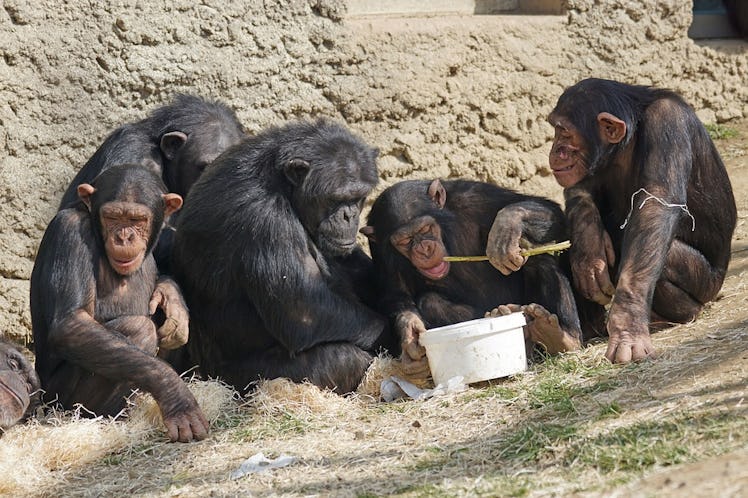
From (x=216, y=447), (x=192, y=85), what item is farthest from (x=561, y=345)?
(x=192, y=85)

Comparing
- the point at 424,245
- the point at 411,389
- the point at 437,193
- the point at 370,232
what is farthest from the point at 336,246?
the point at 411,389

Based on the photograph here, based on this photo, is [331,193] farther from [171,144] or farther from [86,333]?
[86,333]

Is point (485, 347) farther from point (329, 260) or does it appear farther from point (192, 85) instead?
point (192, 85)

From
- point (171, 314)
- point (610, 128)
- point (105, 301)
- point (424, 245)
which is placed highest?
point (610, 128)

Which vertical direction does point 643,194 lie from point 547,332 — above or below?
above

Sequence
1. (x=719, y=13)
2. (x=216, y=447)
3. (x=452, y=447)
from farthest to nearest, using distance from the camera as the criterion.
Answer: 1. (x=719, y=13)
2. (x=216, y=447)
3. (x=452, y=447)

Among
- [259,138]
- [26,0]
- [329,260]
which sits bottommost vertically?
[329,260]

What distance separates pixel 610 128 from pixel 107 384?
350 centimetres

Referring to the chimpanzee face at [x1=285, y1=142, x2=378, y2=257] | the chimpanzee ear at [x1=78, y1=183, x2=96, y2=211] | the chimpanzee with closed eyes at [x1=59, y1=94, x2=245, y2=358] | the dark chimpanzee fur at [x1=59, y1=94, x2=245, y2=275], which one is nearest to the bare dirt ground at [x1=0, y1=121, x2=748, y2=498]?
the chimpanzee face at [x1=285, y1=142, x2=378, y2=257]

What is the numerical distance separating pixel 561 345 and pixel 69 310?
9.76 ft

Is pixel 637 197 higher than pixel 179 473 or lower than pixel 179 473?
higher

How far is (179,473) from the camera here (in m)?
6.09

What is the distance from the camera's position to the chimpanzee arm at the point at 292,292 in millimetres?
7137

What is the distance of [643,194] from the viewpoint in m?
7.21
